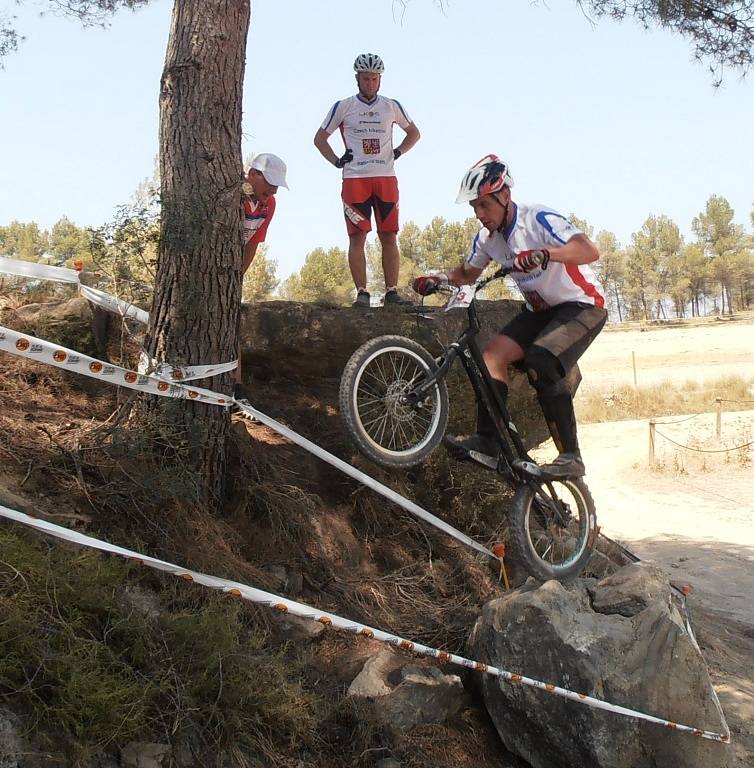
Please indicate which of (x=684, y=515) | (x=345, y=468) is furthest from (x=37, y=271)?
(x=684, y=515)

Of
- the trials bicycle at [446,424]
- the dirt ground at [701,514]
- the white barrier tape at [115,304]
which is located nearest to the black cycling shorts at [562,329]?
the trials bicycle at [446,424]

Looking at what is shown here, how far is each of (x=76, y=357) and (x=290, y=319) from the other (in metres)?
2.60

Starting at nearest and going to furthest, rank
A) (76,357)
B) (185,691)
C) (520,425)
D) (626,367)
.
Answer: (185,691), (76,357), (520,425), (626,367)

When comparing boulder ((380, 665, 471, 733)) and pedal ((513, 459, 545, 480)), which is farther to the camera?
pedal ((513, 459, 545, 480))

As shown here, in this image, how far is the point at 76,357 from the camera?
4281 millimetres

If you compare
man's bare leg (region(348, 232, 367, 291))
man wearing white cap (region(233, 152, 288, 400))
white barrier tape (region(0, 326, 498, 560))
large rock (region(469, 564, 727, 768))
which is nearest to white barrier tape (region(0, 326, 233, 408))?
white barrier tape (region(0, 326, 498, 560))

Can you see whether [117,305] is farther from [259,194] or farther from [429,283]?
[429,283]

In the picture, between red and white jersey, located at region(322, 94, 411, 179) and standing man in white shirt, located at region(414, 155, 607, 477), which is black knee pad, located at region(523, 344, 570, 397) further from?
red and white jersey, located at region(322, 94, 411, 179)

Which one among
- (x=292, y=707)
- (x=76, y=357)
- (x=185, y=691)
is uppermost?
(x=76, y=357)

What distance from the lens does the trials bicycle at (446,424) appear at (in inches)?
190

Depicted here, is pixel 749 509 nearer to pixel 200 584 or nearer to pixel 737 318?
pixel 200 584

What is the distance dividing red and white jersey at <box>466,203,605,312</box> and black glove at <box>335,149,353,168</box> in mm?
2066

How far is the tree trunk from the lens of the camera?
16.7 ft

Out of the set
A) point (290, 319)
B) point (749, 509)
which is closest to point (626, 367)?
point (749, 509)
